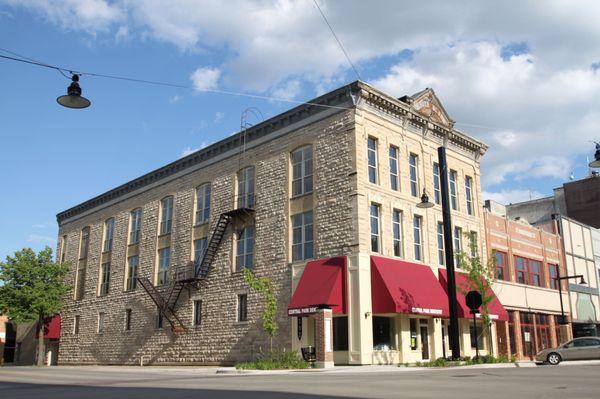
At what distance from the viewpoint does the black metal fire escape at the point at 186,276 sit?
113ft

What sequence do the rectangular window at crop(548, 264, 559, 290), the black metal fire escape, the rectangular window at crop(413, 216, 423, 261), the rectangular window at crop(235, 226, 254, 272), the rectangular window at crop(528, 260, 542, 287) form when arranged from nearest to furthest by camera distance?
the rectangular window at crop(413, 216, 423, 261), the rectangular window at crop(235, 226, 254, 272), the black metal fire escape, the rectangular window at crop(528, 260, 542, 287), the rectangular window at crop(548, 264, 559, 290)

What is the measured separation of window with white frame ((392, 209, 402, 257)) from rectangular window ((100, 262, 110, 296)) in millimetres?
24312

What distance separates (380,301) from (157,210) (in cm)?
2011

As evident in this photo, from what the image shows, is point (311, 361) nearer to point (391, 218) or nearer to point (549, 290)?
point (391, 218)

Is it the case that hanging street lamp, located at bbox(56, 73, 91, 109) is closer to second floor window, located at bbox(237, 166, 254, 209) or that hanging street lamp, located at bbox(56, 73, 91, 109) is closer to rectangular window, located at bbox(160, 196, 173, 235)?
second floor window, located at bbox(237, 166, 254, 209)

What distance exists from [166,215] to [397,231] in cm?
1735

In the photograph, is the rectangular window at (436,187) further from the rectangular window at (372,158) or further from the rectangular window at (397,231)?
the rectangular window at (372,158)

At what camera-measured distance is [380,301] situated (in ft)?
87.1

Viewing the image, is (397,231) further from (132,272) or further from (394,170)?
(132,272)

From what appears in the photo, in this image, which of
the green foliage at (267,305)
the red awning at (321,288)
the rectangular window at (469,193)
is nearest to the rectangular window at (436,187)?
the rectangular window at (469,193)

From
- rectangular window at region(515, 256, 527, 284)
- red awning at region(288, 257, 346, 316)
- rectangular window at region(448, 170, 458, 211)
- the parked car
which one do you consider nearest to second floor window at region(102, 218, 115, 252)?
red awning at region(288, 257, 346, 316)

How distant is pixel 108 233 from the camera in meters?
46.2

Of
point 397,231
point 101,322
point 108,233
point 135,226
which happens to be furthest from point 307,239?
point 108,233

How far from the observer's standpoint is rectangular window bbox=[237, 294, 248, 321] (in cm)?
3223
